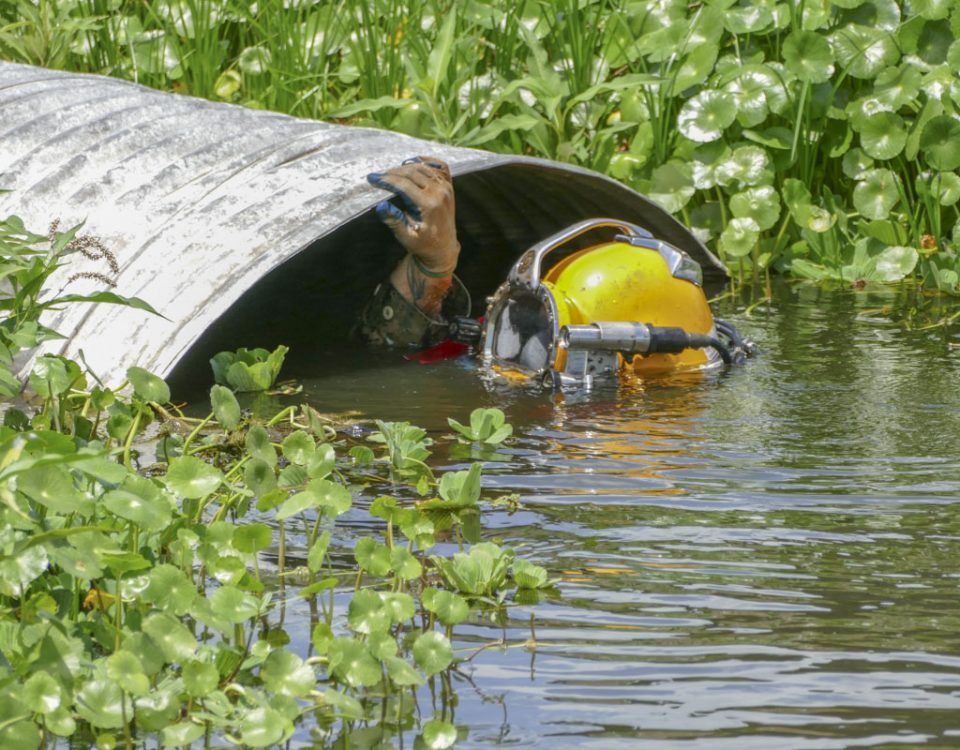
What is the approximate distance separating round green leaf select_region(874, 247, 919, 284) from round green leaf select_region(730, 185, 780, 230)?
427 millimetres

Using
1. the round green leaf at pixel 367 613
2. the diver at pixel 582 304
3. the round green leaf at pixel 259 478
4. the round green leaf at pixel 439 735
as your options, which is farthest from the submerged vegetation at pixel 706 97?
the round green leaf at pixel 439 735

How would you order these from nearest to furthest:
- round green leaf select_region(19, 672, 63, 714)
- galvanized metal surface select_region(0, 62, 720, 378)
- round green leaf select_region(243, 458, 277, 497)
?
round green leaf select_region(19, 672, 63, 714)
round green leaf select_region(243, 458, 277, 497)
galvanized metal surface select_region(0, 62, 720, 378)

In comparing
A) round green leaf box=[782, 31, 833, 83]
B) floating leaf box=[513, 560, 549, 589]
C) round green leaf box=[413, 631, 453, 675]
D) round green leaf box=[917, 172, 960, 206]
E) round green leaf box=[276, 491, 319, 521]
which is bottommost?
floating leaf box=[513, 560, 549, 589]

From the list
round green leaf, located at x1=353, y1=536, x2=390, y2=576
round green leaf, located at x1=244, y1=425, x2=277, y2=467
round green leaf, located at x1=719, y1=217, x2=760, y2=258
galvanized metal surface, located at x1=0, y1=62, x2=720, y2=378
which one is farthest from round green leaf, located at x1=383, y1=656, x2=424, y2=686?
round green leaf, located at x1=719, y1=217, x2=760, y2=258

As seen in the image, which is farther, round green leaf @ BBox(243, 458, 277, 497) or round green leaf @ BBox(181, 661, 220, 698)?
round green leaf @ BBox(243, 458, 277, 497)

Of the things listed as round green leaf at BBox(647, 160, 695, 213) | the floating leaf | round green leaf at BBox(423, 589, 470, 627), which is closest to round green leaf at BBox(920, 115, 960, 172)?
round green leaf at BBox(647, 160, 695, 213)

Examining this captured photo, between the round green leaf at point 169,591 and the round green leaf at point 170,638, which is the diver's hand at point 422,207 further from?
the round green leaf at point 170,638

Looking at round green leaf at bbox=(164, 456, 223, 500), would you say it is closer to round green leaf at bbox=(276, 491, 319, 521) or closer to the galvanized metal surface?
round green leaf at bbox=(276, 491, 319, 521)

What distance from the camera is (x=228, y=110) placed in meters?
4.88

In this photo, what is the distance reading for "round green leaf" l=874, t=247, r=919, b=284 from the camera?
19.2ft

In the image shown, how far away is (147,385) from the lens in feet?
10.2

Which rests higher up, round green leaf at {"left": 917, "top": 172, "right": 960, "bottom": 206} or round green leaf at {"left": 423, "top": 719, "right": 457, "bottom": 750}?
round green leaf at {"left": 917, "top": 172, "right": 960, "bottom": 206}

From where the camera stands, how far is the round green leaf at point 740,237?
19.7 ft

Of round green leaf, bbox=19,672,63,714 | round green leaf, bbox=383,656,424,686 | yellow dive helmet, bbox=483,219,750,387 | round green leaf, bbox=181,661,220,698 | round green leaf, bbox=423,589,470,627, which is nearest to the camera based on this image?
round green leaf, bbox=19,672,63,714
